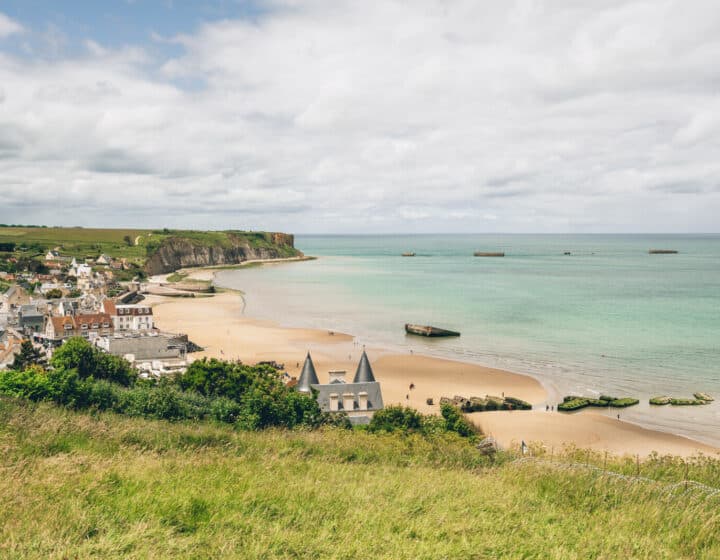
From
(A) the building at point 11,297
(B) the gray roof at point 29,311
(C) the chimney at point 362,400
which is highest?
(A) the building at point 11,297

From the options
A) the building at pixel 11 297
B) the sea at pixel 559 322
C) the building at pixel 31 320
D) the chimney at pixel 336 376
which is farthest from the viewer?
the building at pixel 11 297

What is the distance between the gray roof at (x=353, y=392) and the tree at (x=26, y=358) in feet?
74.5

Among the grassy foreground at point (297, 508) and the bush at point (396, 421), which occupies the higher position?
the grassy foreground at point (297, 508)

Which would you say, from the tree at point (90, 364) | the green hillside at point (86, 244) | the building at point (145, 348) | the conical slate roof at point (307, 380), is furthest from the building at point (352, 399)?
the green hillside at point (86, 244)

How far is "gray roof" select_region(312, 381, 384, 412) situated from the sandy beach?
5.04 m

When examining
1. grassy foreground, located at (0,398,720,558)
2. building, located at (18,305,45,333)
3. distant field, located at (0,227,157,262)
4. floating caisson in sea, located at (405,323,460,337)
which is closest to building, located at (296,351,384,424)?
grassy foreground, located at (0,398,720,558)

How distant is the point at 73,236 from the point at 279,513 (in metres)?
213

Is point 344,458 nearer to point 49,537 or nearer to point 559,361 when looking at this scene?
point 49,537

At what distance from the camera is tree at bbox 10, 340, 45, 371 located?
37875mm

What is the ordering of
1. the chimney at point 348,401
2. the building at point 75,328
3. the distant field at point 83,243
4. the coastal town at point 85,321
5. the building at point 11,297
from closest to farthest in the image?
the chimney at point 348,401
the coastal town at point 85,321
the building at point 75,328
the building at point 11,297
the distant field at point 83,243

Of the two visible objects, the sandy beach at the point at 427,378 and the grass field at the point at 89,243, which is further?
the grass field at the point at 89,243

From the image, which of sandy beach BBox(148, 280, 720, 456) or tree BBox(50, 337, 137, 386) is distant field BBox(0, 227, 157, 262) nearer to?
sandy beach BBox(148, 280, 720, 456)

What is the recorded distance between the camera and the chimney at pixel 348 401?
31.2 metres

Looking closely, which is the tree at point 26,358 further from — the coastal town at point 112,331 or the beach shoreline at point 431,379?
the beach shoreline at point 431,379
